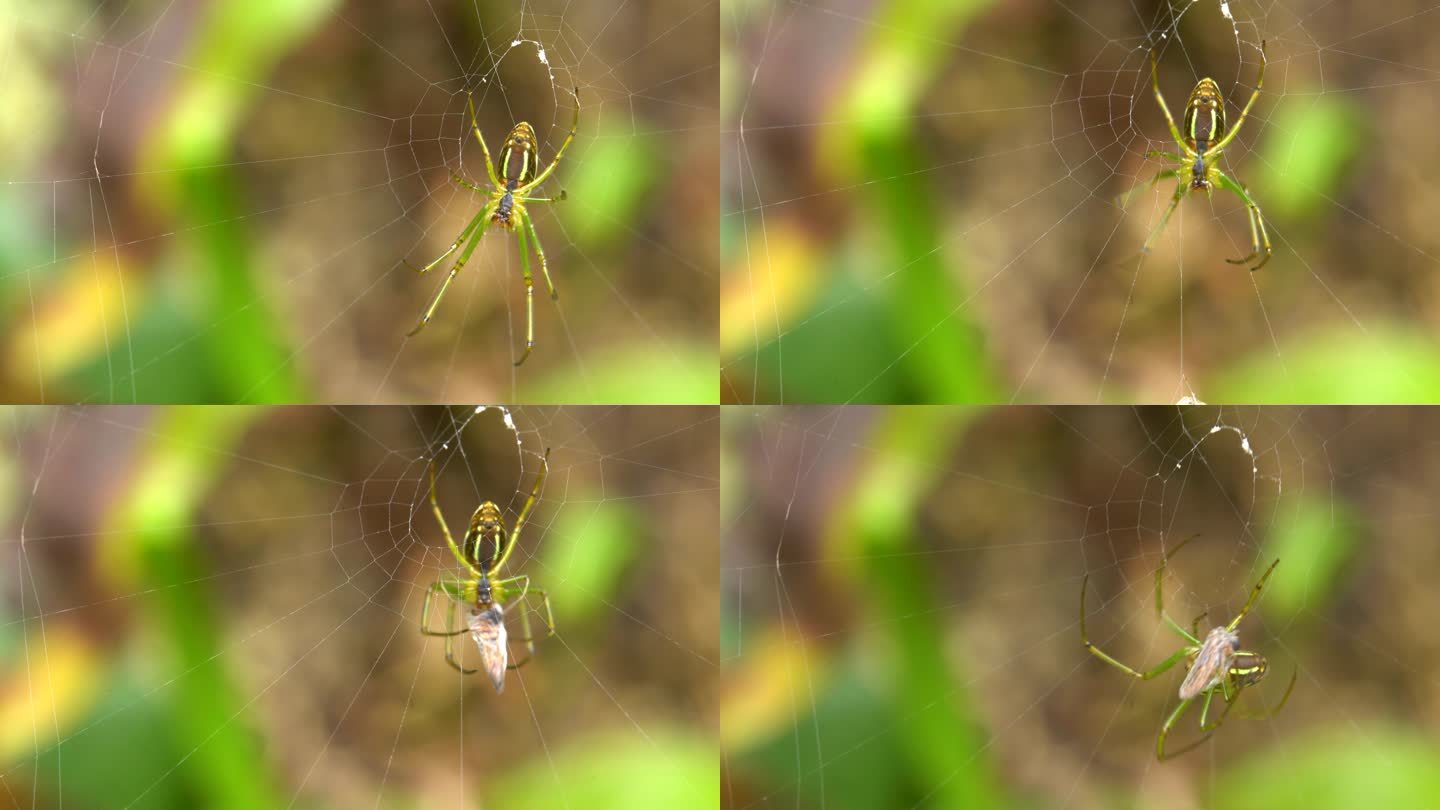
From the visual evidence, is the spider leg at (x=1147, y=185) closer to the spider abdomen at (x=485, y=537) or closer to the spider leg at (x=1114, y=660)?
the spider leg at (x=1114, y=660)

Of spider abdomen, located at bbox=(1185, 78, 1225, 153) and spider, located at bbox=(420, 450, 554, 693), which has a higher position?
spider abdomen, located at bbox=(1185, 78, 1225, 153)

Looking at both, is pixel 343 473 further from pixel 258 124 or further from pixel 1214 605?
pixel 1214 605

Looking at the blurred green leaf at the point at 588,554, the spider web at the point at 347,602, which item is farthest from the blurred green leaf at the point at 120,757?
the blurred green leaf at the point at 588,554

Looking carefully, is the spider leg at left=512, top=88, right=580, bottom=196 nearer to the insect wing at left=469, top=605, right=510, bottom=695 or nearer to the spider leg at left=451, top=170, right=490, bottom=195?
the spider leg at left=451, top=170, right=490, bottom=195

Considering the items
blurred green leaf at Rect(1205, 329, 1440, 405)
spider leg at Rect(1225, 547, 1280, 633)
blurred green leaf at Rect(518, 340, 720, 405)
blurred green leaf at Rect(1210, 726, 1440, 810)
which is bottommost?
blurred green leaf at Rect(1210, 726, 1440, 810)

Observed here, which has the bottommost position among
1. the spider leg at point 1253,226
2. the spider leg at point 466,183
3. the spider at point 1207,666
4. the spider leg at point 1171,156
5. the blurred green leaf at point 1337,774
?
the blurred green leaf at point 1337,774

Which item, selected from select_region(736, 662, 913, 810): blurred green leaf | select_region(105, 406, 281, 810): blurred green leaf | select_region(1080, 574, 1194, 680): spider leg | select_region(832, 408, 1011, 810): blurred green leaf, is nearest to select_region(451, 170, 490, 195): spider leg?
select_region(105, 406, 281, 810): blurred green leaf

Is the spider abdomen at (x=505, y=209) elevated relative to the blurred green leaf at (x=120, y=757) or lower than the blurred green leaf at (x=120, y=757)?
elevated
